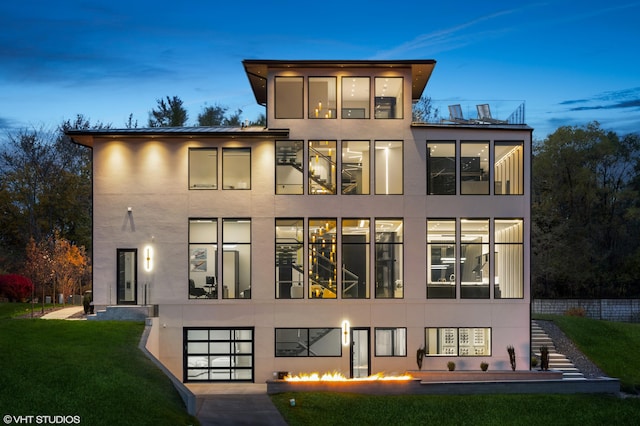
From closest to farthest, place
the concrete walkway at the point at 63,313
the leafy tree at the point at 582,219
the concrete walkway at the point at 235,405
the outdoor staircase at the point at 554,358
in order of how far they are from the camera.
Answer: the concrete walkway at the point at 235,405 → the outdoor staircase at the point at 554,358 → the concrete walkway at the point at 63,313 → the leafy tree at the point at 582,219

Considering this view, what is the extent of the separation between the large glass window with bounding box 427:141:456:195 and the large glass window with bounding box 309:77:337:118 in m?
4.18

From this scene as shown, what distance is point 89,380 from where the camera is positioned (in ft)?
69.6

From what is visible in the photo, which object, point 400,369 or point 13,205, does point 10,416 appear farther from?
point 13,205

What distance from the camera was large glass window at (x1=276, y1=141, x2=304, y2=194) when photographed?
3100 centimetres

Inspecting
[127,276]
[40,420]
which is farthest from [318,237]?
[40,420]

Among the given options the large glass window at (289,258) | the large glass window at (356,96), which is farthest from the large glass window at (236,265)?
the large glass window at (356,96)

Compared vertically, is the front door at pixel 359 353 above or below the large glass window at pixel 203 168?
below

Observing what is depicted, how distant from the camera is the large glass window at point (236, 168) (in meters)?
31.1

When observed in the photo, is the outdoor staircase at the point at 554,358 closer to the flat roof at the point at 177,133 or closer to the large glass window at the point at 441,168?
the large glass window at the point at 441,168

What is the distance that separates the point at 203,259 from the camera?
102 feet

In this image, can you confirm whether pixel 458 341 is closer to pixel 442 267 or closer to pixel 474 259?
pixel 442 267

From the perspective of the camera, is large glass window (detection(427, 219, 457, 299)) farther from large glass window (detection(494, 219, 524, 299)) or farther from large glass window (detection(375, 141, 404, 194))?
large glass window (detection(375, 141, 404, 194))

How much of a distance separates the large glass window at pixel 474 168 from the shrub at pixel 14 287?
24.6 metres

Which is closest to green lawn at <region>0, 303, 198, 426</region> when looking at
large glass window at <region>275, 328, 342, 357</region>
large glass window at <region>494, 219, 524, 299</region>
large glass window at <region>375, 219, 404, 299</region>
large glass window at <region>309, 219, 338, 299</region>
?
large glass window at <region>275, 328, 342, 357</region>
